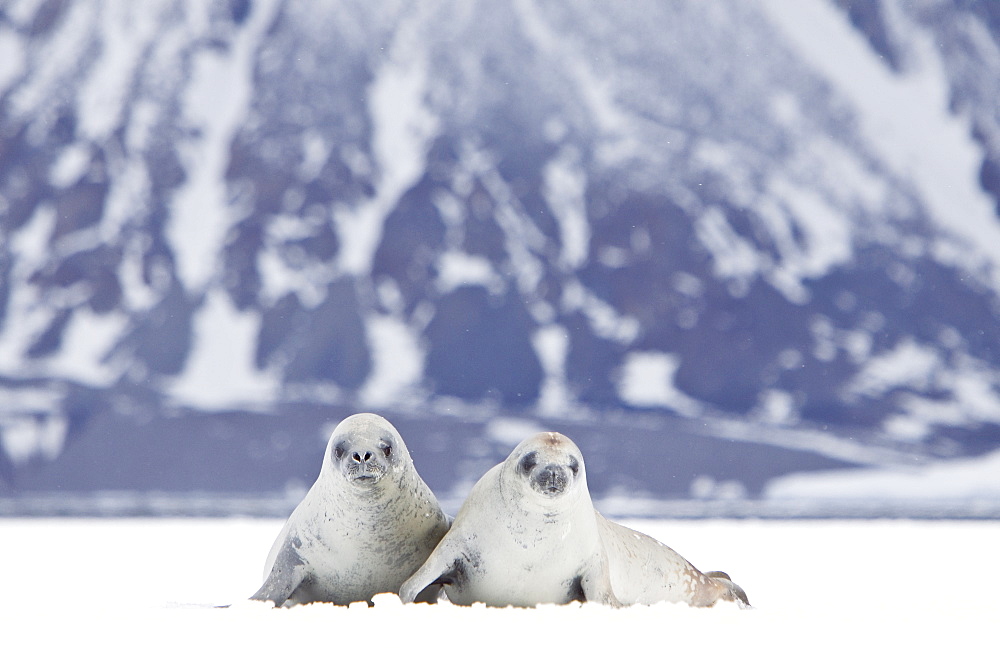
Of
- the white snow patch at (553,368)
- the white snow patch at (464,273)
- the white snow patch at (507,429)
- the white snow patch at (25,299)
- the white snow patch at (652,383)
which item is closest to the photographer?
the white snow patch at (507,429)

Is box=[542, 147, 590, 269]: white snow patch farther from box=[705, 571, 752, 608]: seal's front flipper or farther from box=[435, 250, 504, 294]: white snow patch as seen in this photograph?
box=[705, 571, 752, 608]: seal's front flipper

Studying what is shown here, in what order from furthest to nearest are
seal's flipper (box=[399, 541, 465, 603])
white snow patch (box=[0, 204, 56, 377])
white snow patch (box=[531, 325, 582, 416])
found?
white snow patch (box=[0, 204, 56, 377]), white snow patch (box=[531, 325, 582, 416]), seal's flipper (box=[399, 541, 465, 603])

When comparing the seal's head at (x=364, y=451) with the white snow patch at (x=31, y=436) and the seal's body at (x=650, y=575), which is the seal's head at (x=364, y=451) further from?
the white snow patch at (x=31, y=436)

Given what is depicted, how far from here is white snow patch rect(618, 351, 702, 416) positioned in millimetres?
33969

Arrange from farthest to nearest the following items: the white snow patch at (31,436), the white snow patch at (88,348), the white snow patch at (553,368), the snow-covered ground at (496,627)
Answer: the white snow patch at (88,348)
the white snow patch at (553,368)
the white snow patch at (31,436)
the snow-covered ground at (496,627)

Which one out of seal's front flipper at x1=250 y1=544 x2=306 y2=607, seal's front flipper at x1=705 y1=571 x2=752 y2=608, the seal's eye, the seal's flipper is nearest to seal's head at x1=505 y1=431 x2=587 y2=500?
the seal's eye

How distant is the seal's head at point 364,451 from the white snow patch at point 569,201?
34.2 m

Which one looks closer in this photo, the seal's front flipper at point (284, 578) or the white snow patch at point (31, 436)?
the seal's front flipper at point (284, 578)

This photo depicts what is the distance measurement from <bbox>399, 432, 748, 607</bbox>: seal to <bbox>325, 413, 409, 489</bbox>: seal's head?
1.19ft

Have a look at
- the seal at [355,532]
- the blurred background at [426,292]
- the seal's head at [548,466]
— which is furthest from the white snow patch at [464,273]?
the seal's head at [548,466]

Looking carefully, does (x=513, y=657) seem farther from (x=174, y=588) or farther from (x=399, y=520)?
(x=174, y=588)

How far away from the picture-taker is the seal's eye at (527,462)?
3.96 m

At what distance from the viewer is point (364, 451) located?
3.98 m

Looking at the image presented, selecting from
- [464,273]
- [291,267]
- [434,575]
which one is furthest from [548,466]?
[291,267]
